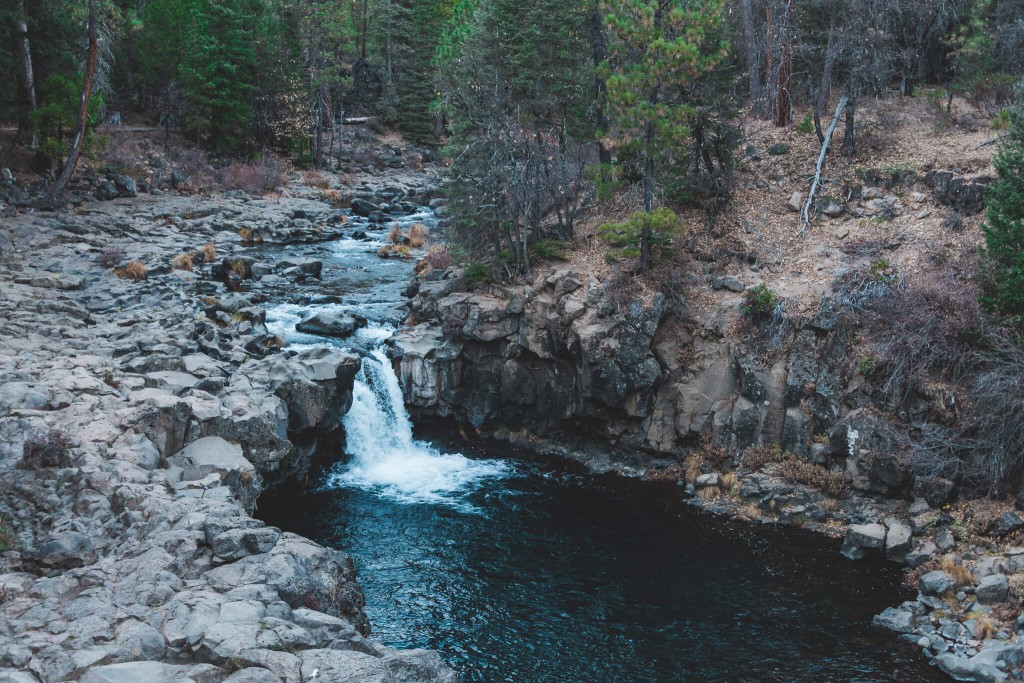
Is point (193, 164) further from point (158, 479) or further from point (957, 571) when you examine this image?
point (957, 571)

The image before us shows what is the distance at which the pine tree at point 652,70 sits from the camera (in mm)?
19969

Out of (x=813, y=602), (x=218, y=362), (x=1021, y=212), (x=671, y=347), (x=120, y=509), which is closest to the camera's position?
(x=120, y=509)

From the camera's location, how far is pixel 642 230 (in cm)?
2128

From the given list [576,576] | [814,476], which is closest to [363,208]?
[814,476]

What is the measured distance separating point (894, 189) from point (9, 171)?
33466mm

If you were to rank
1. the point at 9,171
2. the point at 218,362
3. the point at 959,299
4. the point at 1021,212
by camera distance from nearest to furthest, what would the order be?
1. the point at 1021,212
2. the point at 959,299
3. the point at 218,362
4. the point at 9,171

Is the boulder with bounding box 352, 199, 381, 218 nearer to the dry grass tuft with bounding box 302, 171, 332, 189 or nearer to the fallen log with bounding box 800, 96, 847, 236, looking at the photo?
the dry grass tuft with bounding box 302, 171, 332, 189

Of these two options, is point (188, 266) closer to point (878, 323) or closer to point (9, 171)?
point (9, 171)

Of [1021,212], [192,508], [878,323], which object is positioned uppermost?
[1021,212]

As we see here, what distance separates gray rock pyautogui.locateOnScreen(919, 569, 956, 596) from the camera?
14102mm

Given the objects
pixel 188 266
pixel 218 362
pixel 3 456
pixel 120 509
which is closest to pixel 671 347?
pixel 218 362

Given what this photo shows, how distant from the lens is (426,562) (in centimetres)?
1577

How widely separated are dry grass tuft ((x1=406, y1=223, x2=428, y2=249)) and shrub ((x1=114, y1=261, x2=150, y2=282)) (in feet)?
40.4

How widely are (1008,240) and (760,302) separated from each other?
18.5 ft
